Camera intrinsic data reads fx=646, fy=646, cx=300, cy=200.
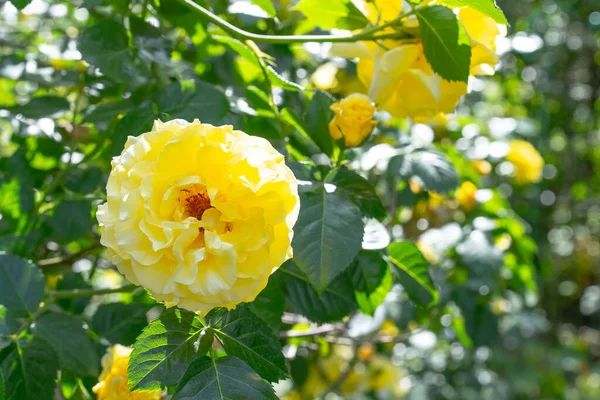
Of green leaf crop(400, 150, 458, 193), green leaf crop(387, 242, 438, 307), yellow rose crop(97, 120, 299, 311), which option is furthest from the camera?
green leaf crop(400, 150, 458, 193)

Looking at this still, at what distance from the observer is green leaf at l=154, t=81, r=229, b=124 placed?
0.93m

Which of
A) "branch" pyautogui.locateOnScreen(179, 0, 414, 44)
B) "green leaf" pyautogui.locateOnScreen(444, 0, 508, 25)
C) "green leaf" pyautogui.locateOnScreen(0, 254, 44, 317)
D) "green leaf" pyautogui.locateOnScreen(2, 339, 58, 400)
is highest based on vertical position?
"green leaf" pyautogui.locateOnScreen(444, 0, 508, 25)

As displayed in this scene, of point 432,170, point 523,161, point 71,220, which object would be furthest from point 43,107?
point 523,161

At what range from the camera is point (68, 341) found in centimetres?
88

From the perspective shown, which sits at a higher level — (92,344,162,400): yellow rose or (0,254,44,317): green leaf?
(0,254,44,317): green leaf

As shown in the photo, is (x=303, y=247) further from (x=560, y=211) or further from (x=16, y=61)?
(x=560, y=211)

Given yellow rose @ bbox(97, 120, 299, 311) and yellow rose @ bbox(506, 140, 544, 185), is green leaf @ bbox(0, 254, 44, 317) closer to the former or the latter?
yellow rose @ bbox(97, 120, 299, 311)

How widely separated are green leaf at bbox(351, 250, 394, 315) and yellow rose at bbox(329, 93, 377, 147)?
0.55ft

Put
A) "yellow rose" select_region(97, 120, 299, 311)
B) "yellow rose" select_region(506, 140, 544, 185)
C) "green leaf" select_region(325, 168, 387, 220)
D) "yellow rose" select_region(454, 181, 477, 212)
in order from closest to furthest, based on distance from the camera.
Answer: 1. "yellow rose" select_region(97, 120, 299, 311)
2. "green leaf" select_region(325, 168, 387, 220)
3. "yellow rose" select_region(454, 181, 477, 212)
4. "yellow rose" select_region(506, 140, 544, 185)

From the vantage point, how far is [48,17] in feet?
5.84

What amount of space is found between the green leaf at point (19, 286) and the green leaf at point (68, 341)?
3 centimetres

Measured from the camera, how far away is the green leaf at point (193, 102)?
0.93 meters

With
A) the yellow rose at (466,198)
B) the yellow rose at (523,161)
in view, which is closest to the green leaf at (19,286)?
the yellow rose at (466,198)

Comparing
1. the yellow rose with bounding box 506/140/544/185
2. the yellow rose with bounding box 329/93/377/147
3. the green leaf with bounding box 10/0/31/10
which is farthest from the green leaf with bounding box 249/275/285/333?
the yellow rose with bounding box 506/140/544/185
